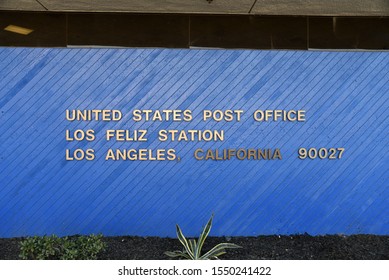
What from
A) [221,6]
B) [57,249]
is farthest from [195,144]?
[57,249]

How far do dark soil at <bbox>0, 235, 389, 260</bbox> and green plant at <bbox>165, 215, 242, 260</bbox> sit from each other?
130 mm

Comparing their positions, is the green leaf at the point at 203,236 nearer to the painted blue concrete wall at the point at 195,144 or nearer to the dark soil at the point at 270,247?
the dark soil at the point at 270,247

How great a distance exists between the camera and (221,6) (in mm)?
7797

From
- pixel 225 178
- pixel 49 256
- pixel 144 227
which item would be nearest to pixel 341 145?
pixel 225 178

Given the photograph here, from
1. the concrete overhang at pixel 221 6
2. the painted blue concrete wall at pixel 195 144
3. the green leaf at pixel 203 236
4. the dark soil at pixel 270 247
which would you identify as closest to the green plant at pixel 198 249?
the green leaf at pixel 203 236

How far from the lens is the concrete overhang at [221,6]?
7668 millimetres

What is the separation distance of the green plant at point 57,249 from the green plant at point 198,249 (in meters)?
0.94

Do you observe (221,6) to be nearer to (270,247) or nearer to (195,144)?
(195,144)

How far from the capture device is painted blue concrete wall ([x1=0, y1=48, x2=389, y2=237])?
297 inches

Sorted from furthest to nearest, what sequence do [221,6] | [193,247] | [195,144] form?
[221,6] → [195,144] → [193,247]

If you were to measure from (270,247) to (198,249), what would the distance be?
3.56 ft

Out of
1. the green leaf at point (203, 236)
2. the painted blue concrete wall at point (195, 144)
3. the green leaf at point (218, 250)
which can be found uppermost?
the painted blue concrete wall at point (195, 144)

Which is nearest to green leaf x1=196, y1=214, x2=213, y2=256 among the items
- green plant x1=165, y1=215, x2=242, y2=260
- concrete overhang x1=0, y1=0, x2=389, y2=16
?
green plant x1=165, y1=215, x2=242, y2=260

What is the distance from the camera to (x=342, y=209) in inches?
304
